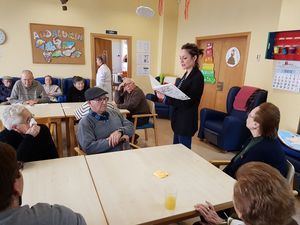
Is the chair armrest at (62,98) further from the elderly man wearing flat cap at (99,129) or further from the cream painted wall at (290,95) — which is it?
the cream painted wall at (290,95)

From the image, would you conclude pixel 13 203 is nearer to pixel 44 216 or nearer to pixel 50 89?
pixel 44 216

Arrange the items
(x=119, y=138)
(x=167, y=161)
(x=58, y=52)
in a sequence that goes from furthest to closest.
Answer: (x=58, y=52) → (x=119, y=138) → (x=167, y=161)

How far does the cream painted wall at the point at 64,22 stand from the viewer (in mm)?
4898

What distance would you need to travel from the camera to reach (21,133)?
1605 millimetres

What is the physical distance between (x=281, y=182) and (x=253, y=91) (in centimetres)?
301

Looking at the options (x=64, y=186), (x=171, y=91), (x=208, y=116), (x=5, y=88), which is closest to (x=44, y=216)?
(x=64, y=186)

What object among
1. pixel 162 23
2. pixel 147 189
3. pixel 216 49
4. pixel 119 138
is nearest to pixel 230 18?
pixel 216 49

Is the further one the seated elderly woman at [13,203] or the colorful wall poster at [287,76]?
the colorful wall poster at [287,76]

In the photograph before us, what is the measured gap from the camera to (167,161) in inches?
65.1

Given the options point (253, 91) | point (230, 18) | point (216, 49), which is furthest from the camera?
point (216, 49)

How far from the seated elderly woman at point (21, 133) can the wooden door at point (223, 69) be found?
360 cm

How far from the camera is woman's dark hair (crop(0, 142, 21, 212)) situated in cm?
71

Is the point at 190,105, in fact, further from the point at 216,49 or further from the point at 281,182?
the point at 216,49


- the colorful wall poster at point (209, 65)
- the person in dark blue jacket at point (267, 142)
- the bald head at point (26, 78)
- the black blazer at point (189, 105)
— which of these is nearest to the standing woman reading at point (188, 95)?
the black blazer at point (189, 105)
